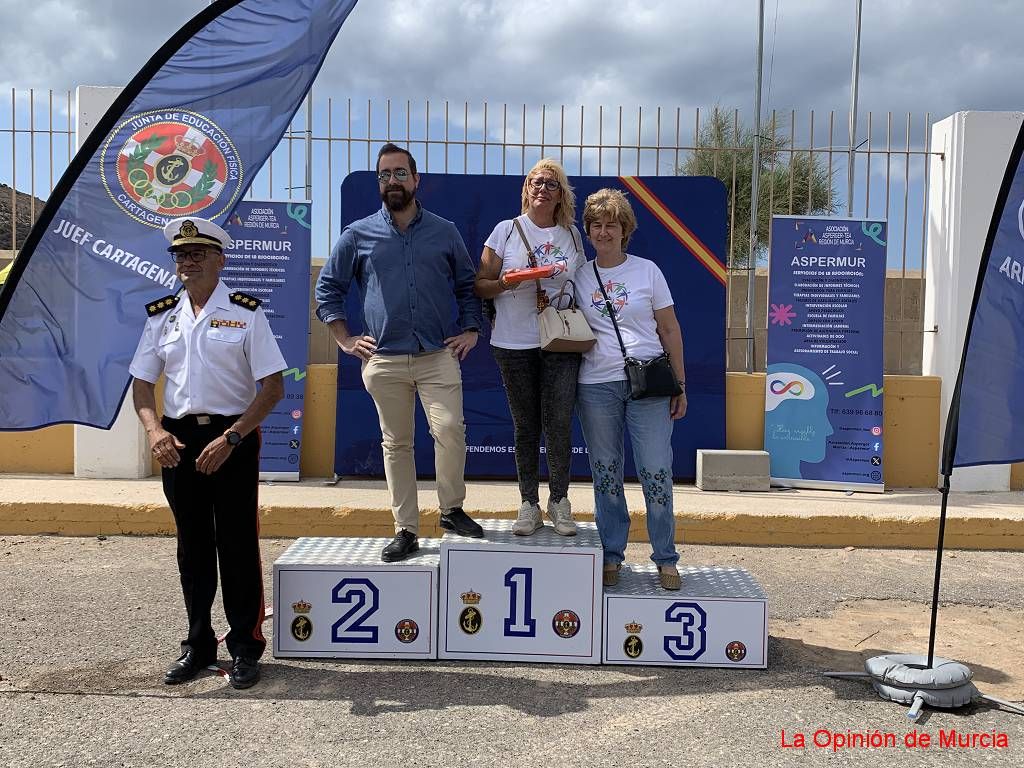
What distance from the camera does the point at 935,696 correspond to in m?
3.36

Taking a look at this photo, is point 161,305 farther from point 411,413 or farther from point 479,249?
point 479,249

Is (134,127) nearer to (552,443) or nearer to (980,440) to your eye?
(552,443)

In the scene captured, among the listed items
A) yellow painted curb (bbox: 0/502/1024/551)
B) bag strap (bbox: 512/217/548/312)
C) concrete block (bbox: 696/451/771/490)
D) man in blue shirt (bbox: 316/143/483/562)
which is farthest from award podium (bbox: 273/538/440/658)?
concrete block (bbox: 696/451/771/490)

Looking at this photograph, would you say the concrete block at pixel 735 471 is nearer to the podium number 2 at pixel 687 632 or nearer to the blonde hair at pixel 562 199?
the podium number 2 at pixel 687 632

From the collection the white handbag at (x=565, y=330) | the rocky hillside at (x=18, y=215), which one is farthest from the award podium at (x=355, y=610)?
the rocky hillside at (x=18, y=215)

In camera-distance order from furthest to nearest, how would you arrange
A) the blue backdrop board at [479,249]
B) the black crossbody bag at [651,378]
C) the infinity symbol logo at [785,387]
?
the infinity symbol logo at [785,387] → the blue backdrop board at [479,249] → the black crossbody bag at [651,378]

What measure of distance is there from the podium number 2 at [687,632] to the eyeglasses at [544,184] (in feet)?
6.02

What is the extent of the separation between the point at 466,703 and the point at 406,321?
157 cm

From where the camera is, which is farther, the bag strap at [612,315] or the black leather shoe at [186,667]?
the bag strap at [612,315]

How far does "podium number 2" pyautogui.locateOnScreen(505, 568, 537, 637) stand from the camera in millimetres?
3877

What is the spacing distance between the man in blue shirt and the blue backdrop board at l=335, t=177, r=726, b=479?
3176mm

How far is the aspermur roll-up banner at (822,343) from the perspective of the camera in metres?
7.32

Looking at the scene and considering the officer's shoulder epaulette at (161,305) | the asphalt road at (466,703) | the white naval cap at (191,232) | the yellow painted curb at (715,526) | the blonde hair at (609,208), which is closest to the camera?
the asphalt road at (466,703)

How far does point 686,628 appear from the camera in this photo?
386 centimetres
